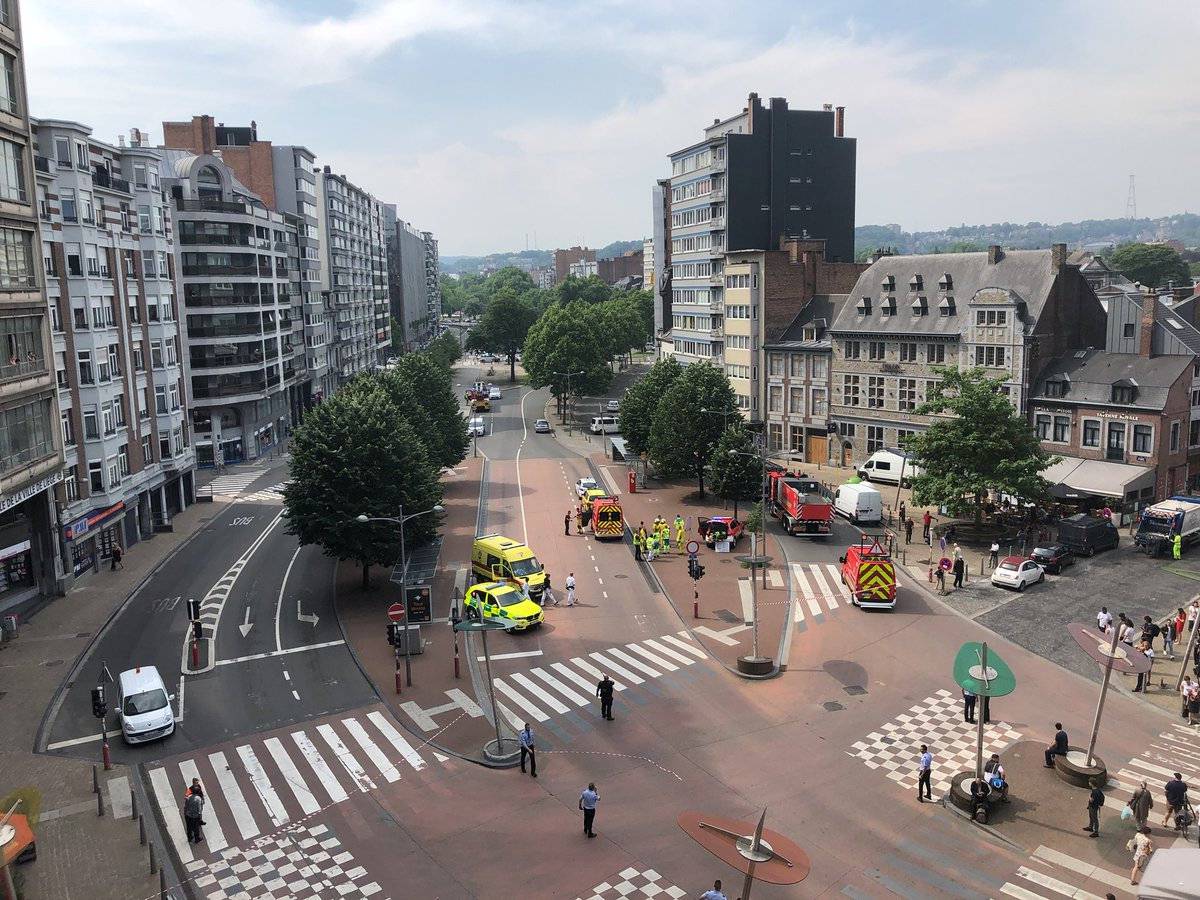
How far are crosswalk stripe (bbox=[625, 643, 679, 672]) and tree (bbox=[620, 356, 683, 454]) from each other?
3986 cm

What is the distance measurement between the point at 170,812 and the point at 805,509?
41.8 metres

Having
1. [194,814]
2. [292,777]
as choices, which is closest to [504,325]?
[292,777]

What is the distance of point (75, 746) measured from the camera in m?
34.3

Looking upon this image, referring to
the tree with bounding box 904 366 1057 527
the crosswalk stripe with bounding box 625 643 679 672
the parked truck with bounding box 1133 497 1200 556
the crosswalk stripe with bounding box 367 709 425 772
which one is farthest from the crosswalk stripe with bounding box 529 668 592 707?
the parked truck with bounding box 1133 497 1200 556

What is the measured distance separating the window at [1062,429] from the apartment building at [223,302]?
2801 inches

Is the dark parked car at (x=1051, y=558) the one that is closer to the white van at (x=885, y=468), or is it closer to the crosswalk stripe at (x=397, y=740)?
the white van at (x=885, y=468)

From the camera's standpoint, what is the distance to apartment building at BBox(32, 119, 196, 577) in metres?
55.0

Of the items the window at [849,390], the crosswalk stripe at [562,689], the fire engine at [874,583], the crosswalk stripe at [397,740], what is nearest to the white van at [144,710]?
the crosswalk stripe at [397,740]

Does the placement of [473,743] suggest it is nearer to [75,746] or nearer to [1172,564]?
[75,746]

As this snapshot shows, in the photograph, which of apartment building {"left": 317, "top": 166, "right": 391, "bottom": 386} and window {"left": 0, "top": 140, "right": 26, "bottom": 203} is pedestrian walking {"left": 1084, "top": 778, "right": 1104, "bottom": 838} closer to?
window {"left": 0, "top": 140, "right": 26, "bottom": 203}

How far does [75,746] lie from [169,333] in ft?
141

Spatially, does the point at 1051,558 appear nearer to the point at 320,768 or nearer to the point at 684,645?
the point at 684,645

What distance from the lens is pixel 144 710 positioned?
34.4 m

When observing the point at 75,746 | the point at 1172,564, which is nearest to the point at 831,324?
the point at 1172,564
